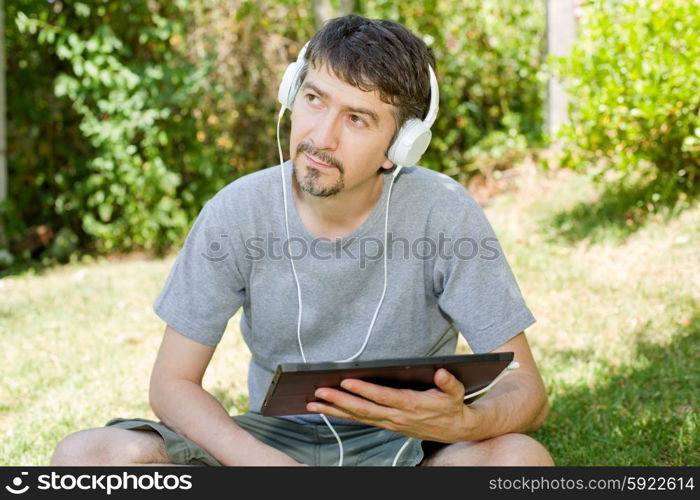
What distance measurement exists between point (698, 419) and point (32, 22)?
18.0ft

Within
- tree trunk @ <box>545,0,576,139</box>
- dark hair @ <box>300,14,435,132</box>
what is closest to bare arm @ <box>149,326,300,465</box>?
dark hair @ <box>300,14,435,132</box>

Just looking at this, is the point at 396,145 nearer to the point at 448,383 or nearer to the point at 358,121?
the point at 358,121

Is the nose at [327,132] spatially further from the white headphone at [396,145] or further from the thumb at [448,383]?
the thumb at [448,383]

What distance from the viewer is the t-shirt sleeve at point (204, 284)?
2512 millimetres

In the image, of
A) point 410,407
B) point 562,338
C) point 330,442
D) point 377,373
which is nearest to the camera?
point 377,373

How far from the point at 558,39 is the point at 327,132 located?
5328 millimetres

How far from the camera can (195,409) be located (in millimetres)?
2426

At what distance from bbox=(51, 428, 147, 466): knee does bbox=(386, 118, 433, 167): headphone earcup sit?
1059 millimetres

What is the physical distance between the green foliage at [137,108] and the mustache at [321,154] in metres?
4.54

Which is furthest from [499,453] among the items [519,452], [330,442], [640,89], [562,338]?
[640,89]

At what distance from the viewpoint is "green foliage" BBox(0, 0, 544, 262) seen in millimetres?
6840

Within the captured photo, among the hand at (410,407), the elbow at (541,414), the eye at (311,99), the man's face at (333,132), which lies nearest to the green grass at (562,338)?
the elbow at (541,414)

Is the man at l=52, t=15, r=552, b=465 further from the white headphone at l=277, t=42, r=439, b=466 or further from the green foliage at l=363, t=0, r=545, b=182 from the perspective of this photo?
the green foliage at l=363, t=0, r=545, b=182

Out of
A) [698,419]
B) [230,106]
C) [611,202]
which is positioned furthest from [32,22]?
[698,419]
